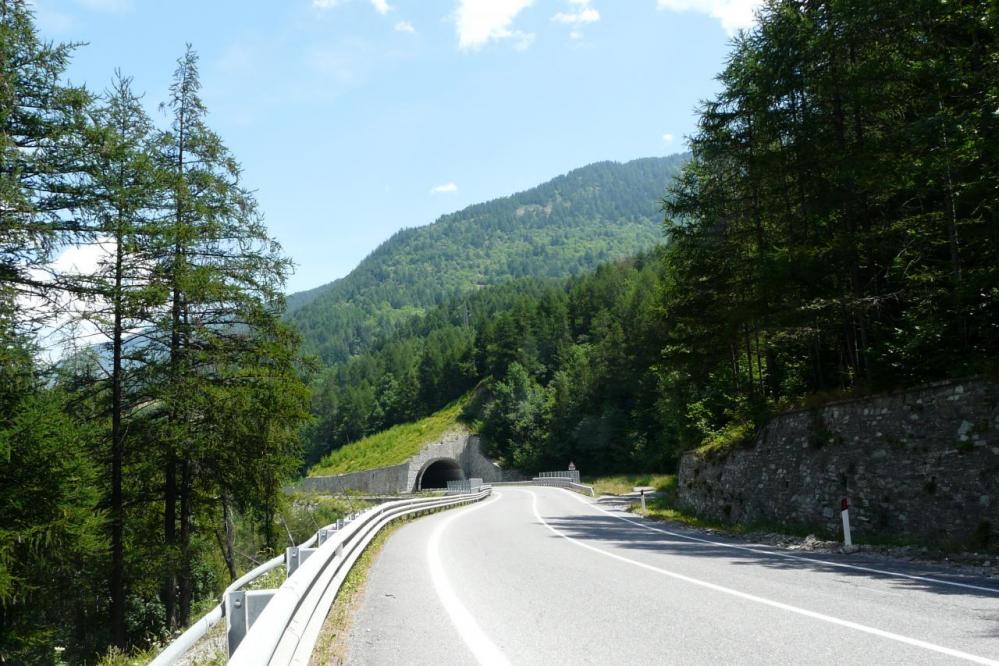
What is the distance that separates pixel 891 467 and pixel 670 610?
8375 mm

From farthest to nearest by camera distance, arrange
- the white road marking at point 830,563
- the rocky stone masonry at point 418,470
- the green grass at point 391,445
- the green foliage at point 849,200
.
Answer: the green grass at point 391,445
the rocky stone masonry at point 418,470
the green foliage at point 849,200
the white road marking at point 830,563

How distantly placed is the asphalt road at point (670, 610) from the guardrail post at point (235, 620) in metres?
1.55

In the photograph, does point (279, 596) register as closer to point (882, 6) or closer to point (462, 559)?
point (462, 559)

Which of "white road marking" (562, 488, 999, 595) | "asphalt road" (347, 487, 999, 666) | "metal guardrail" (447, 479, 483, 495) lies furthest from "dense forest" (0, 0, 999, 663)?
"metal guardrail" (447, 479, 483, 495)

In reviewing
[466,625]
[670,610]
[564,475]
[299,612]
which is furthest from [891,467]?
[564,475]

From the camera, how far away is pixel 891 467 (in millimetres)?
12750

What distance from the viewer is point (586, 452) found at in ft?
234

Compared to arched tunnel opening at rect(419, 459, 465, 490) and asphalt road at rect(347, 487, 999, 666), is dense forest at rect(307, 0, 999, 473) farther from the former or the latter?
arched tunnel opening at rect(419, 459, 465, 490)

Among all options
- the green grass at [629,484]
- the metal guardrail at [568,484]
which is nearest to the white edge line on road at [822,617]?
the metal guardrail at [568,484]

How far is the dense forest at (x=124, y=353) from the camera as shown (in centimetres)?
1099

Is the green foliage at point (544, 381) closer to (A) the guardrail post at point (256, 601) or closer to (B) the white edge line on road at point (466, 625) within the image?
(B) the white edge line on road at point (466, 625)

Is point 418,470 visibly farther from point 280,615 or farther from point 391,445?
point 280,615

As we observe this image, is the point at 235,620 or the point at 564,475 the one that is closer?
the point at 235,620

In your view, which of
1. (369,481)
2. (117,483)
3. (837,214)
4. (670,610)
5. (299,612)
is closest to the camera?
(299,612)
